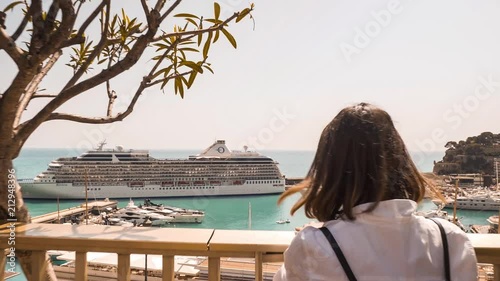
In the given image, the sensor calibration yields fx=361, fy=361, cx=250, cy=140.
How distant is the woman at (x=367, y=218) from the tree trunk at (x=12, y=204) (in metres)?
0.72

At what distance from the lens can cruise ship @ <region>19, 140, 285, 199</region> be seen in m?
21.3

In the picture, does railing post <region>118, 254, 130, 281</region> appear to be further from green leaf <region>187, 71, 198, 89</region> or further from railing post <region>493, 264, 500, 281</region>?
railing post <region>493, 264, 500, 281</region>

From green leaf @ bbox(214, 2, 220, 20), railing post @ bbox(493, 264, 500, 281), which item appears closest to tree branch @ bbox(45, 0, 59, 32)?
green leaf @ bbox(214, 2, 220, 20)

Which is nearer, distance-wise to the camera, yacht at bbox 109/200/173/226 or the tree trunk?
the tree trunk

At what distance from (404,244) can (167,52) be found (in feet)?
2.69

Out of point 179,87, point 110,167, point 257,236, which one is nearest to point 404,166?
point 257,236

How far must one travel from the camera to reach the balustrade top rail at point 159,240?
82 cm

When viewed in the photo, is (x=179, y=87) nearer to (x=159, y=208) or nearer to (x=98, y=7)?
(x=98, y=7)

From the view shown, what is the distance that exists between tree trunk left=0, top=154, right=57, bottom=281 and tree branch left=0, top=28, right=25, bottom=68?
0.25 m

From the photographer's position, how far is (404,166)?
0.60 meters

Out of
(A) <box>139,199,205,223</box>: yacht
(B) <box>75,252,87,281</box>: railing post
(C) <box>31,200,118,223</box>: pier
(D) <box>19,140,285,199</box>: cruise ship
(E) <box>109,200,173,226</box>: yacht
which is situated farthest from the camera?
(D) <box>19,140,285,199</box>: cruise ship

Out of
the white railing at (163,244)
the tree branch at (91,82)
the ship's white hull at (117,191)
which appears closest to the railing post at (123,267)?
the white railing at (163,244)

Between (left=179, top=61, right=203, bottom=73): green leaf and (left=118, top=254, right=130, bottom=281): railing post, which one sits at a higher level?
(left=179, top=61, right=203, bottom=73): green leaf

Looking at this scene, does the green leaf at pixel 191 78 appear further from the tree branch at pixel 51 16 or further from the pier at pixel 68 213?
the pier at pixel 68 213
